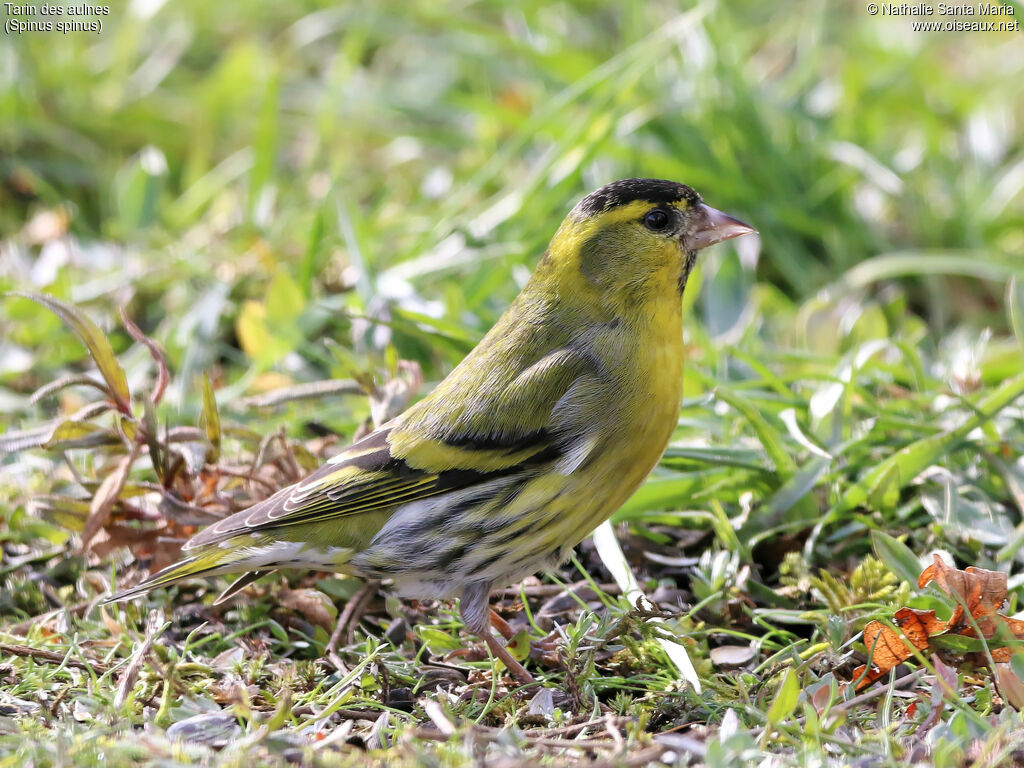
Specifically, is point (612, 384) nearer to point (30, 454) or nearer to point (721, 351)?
point (721, 351)

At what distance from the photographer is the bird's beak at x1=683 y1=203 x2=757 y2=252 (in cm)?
309

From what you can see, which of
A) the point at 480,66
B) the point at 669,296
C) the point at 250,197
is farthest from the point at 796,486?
the point at 480,66

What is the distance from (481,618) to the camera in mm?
2811

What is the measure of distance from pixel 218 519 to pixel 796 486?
153 cm

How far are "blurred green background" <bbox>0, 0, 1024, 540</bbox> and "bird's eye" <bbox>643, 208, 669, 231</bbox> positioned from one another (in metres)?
0.67

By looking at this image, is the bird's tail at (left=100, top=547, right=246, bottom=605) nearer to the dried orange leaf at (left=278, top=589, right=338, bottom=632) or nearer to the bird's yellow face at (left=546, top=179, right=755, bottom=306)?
the dried orange leaf at (left=278, top=589, right=338, bottom=632)

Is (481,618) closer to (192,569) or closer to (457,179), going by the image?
(192,569)

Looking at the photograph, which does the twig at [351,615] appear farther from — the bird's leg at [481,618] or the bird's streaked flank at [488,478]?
the bird's leg at [481,618]

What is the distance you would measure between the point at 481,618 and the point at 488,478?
336 mm

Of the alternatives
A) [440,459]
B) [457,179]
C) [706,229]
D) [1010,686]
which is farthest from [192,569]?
[457,179]

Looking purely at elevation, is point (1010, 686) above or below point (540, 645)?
above

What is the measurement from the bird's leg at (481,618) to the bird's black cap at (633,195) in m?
1.01

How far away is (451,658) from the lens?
290 cm

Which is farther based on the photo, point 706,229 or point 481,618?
point 706,229
